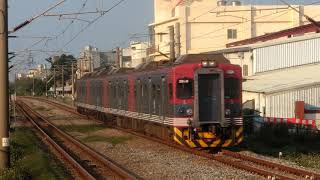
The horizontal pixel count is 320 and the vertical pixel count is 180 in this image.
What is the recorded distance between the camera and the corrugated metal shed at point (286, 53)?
132ft

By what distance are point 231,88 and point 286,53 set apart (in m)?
22.9

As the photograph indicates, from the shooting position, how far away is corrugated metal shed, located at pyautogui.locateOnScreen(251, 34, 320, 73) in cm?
4034

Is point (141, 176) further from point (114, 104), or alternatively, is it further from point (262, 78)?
point (262, 78)

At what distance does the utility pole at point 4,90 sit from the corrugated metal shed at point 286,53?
2713 cm

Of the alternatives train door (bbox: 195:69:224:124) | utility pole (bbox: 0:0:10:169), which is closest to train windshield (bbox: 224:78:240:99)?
train door (bbox: 195:69:224:124)

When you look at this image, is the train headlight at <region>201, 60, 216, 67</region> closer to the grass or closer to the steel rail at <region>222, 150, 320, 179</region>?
the steel rail at <region>222, 150, 320, 179</region>

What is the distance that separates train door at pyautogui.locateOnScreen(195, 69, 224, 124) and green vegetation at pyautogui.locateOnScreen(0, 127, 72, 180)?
15.2 feet

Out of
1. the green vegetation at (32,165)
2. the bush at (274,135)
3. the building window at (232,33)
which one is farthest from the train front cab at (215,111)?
the building window at (232,33)

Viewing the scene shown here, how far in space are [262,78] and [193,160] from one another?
74.4 feet

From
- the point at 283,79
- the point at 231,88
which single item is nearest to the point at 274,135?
the point at 231,88

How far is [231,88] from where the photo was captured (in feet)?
62.7

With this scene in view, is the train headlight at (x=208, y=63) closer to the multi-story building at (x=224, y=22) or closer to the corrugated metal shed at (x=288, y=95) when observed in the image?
the corrugated metal shed at (x=288, y=95)

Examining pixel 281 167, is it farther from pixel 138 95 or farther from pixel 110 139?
pixel 110 139

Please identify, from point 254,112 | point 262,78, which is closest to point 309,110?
point 254,112
